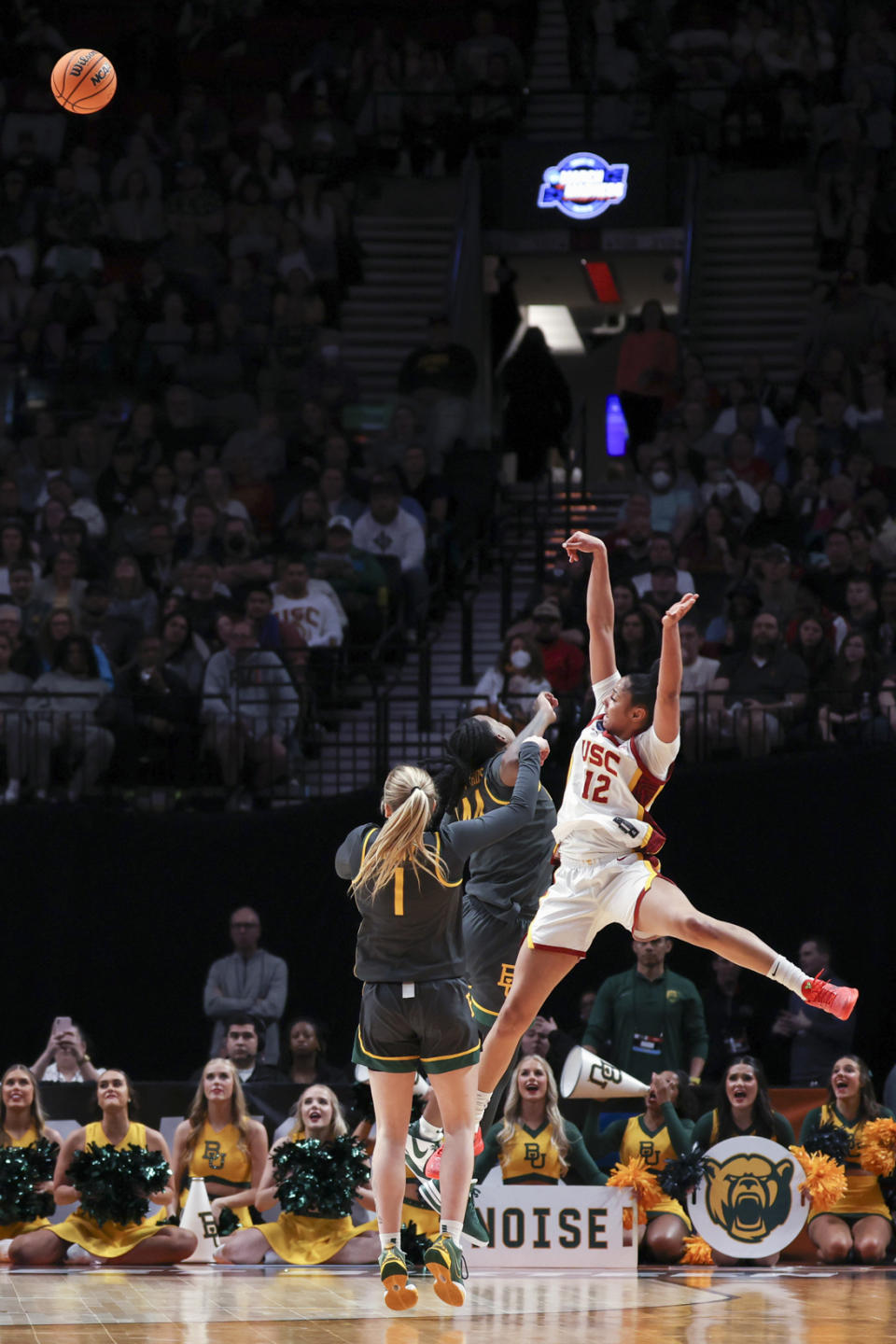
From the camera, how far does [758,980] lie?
486 inches

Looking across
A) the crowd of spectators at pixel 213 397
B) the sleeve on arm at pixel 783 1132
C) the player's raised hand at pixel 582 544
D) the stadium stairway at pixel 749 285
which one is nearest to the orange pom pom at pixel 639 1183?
the sleeve on arm at pixel 783 1132

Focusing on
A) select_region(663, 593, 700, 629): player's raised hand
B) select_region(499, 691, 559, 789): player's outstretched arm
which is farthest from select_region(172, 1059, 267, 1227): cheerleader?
select_region(663, 593, 700, 629): player's raised hand

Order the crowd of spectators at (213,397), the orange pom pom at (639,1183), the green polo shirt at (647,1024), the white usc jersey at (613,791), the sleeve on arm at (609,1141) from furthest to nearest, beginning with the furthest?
the crowd of spectators at (213,397) < the green polo shirt at (647,1024) < the sleeve on arm at (609,1141) < the orange pom pom at (639,1183) < the white usc jersey at (613,791)

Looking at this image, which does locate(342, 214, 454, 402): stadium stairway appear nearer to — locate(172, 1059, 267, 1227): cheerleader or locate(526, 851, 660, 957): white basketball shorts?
locate(172, 1059, 267, 1227): cheerleader

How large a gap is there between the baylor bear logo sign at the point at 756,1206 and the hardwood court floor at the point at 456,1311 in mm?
205

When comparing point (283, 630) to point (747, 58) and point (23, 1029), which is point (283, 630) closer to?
point (23, 1029)

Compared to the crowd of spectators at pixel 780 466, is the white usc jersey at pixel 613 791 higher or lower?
lower

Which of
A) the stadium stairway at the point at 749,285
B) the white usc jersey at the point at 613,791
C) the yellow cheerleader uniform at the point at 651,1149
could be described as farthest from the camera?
the stadium stairway at the point at 749,285

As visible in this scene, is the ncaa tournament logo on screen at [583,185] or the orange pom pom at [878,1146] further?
the ncaa tournament logo on screen at [583,185]

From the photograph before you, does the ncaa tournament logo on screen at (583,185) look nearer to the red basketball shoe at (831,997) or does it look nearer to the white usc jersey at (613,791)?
the white usc jersey at (613,791)

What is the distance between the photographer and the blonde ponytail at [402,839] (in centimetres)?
716

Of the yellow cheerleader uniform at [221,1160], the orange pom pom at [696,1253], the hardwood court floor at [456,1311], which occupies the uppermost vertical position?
the yellow cheerleader uniform at [221,1160]

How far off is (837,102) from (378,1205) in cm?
1393

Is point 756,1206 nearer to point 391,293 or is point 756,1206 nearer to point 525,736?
point 525,736
